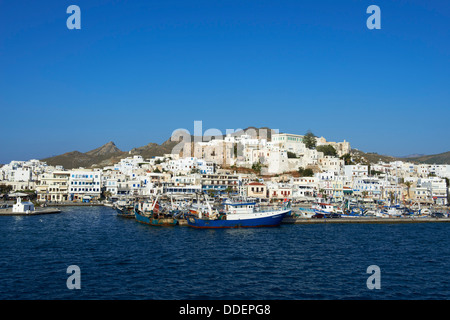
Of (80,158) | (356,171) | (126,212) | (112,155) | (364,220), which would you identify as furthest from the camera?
(80,158)

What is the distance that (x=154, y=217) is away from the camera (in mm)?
36531

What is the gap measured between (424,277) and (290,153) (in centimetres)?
6081

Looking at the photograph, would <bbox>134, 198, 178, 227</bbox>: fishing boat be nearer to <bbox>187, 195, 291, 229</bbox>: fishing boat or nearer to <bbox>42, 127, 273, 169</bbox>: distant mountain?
<bbox>187, 195, 291, 229</bbox>: fishing boat

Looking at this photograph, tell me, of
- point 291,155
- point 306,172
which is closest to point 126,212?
point 306,172

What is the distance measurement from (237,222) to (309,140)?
5472 centimetres

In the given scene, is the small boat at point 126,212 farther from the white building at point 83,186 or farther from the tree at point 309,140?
the tree at point 309,140

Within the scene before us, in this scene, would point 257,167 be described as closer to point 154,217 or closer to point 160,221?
point 154,217

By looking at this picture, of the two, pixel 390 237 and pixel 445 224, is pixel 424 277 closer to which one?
pixel 390 237

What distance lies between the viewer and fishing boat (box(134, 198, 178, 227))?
117 ft

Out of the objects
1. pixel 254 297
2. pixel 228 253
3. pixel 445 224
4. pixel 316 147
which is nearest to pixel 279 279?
pixel 254 297

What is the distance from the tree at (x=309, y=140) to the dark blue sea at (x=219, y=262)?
170 ft

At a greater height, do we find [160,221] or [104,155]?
[104,155]

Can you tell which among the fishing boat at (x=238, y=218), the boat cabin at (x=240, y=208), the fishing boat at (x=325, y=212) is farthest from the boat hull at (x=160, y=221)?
the fishing boat at (x=325, y=212)
